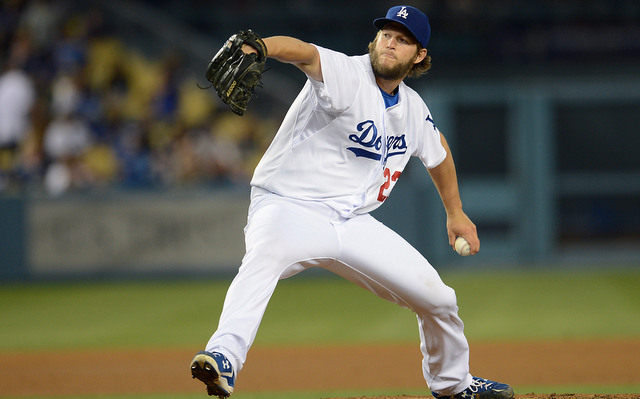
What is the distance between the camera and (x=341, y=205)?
3986 millimetres

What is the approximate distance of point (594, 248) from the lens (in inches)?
504

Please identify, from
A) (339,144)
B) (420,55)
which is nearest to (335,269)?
(339,144)

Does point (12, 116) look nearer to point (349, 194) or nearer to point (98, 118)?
point (98, 118)

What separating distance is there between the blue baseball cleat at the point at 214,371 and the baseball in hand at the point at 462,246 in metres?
1.41

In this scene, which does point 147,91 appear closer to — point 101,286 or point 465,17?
point 101,286

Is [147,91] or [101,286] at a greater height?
[147,91]

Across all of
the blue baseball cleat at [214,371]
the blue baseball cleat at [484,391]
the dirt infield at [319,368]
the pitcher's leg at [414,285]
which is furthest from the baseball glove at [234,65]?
the dirt infield at [319,368]

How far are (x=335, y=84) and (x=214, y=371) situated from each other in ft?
4.32

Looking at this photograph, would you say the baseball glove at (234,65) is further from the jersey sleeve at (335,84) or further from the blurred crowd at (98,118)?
the blurred crowd at (98,118)

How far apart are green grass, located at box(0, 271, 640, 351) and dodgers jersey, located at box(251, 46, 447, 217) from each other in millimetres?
3505

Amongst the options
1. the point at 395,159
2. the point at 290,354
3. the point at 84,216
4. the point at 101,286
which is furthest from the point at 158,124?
the point at 395,159

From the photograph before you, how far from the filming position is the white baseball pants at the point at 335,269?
3.63 m

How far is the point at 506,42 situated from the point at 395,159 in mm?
9763

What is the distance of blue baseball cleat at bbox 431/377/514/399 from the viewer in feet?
13.9
